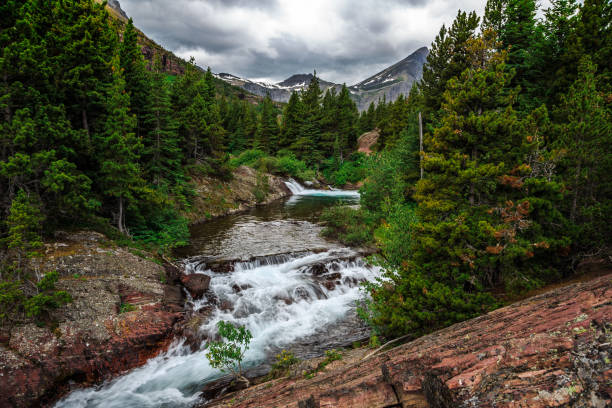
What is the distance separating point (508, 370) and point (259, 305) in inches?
410

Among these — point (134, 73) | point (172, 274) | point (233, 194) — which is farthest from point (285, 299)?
point (233, 194)

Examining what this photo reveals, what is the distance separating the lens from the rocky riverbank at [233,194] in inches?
941

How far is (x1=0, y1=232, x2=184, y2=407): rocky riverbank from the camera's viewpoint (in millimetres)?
6500

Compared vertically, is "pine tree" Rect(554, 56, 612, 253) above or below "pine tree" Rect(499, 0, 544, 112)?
below

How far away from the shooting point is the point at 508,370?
104 inches

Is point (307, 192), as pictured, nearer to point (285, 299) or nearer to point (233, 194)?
point (233, 194)

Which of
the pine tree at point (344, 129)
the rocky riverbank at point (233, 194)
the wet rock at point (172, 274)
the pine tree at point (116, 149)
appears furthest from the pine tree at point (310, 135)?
the wet rock at point (172, 274)

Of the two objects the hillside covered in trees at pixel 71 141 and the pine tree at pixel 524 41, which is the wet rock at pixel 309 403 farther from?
the pine tree at pixel 524 41

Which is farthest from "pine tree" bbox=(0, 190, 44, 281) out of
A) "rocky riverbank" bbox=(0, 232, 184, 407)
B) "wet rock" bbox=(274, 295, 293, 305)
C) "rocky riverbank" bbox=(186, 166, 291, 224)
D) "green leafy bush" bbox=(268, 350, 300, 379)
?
"rocky riverbank" bbox=(186, 166, 291, 224)

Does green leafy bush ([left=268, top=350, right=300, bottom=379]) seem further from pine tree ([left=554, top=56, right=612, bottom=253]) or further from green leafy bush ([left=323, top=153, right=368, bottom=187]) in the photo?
green leafy bush ([left=323, top=153, right=368, bottom=187])

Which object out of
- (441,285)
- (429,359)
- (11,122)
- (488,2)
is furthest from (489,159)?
(488,2)

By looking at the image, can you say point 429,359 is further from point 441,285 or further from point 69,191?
point 69,191

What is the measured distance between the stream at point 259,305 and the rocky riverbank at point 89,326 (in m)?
0.51

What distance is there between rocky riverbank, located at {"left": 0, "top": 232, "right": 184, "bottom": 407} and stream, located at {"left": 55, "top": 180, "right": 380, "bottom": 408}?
51cm
